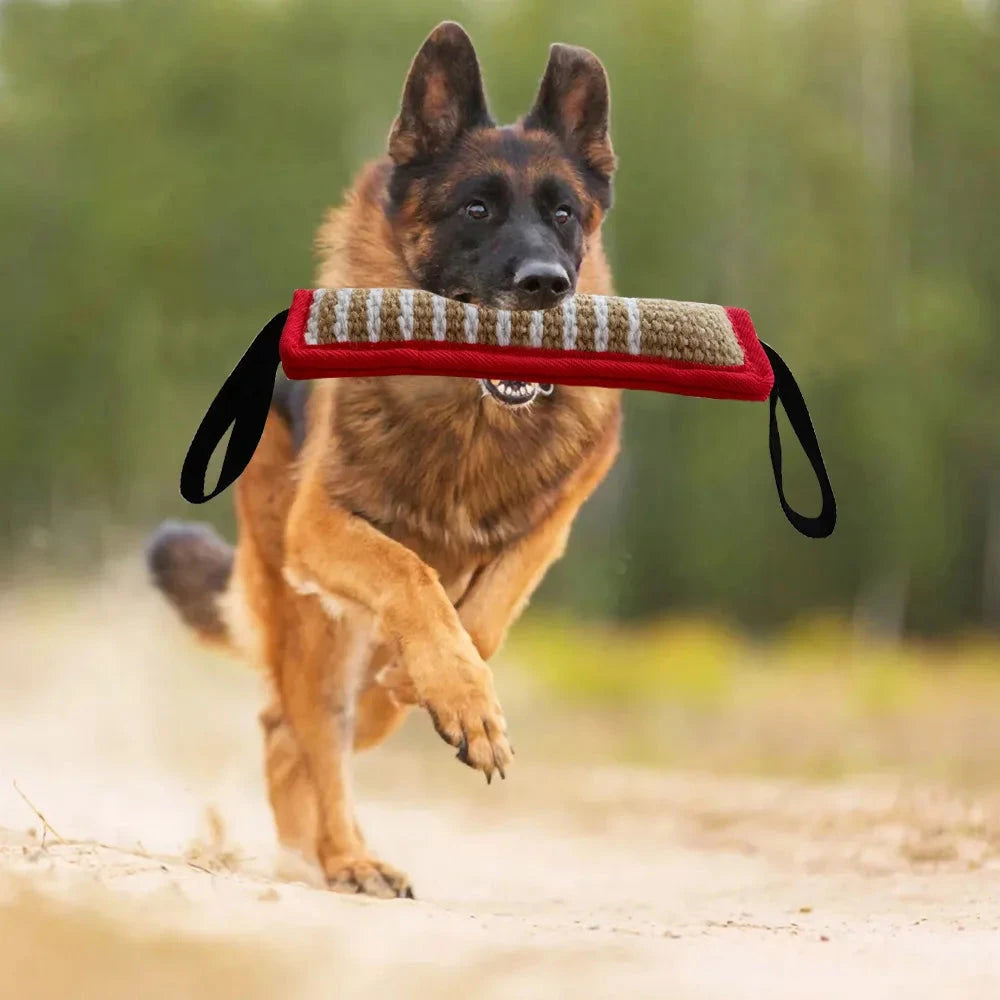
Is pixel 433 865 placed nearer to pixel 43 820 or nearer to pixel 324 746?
pixel 324 746

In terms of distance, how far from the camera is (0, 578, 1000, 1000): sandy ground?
1729 millimetres

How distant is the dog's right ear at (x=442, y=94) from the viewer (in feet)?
6.69

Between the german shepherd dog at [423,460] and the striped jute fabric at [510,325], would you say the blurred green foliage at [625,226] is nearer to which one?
the german shepherd dog at [423,460]

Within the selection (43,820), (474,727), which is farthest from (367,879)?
(43,820)

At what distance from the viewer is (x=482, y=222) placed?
198cm

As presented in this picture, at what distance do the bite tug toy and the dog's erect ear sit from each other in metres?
0.33

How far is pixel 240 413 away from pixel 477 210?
495mm

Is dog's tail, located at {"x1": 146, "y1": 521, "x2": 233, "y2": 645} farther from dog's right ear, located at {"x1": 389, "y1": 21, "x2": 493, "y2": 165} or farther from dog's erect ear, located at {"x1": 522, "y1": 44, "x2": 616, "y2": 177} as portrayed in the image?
dog's erect ear, located at {"x1": 522, "y1": 44, "x2": 616, "y2": 177}

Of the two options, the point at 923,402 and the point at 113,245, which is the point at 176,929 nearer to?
the point at 113,245

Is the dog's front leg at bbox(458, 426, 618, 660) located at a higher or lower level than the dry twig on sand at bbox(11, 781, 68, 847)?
higher

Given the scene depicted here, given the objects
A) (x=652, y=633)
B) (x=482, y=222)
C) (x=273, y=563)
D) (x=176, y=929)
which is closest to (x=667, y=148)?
(x=482, y=222)

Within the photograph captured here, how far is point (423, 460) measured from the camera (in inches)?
80.6

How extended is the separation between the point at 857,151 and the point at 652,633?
114cm

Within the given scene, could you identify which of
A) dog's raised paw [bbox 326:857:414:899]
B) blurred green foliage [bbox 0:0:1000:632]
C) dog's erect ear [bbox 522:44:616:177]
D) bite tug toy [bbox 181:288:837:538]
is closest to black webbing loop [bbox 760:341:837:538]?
bite tug toy [bbox 181:288:837:538]
